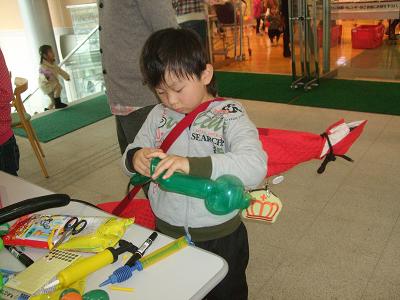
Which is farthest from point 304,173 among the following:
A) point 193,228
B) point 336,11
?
point 336,11

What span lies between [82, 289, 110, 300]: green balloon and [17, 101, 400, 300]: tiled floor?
1.18m

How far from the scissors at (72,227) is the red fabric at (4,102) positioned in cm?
92

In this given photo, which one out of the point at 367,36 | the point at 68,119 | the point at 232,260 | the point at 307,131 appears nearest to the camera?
the point at 232,260

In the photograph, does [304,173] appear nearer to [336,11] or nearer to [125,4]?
[125,4]

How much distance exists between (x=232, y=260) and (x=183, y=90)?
552 millimetres

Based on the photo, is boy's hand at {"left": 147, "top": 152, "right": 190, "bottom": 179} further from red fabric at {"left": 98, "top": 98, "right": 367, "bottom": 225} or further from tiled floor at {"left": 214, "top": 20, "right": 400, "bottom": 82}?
tiled floor at {"left": 214, "top": 20, "right": 400, "bottom": 82}

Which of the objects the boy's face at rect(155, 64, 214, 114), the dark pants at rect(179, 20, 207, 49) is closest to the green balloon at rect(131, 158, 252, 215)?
the boy's face at rect(155, 64, 214, 114)

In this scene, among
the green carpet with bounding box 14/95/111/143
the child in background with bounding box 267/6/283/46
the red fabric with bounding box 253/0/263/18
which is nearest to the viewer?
the green carpet with bounding box 14/95/111/143

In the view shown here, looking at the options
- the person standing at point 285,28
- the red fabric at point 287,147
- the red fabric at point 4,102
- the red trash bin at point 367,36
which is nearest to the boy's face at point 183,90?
the red fabric at point 287,147

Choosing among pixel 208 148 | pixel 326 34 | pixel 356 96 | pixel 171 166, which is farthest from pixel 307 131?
pixel 171 166

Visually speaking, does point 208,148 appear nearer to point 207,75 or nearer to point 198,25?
point 207,75

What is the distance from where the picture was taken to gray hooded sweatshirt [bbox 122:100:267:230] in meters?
0.97

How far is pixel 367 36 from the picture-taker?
20.7ft

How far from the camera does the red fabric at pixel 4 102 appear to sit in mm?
1688
